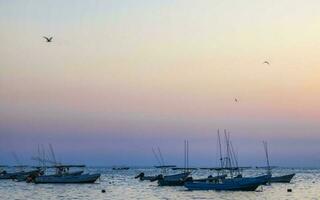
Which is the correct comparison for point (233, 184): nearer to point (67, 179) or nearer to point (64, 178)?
point (67, 179)

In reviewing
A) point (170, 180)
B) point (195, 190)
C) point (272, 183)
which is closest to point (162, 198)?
point (195, 190)

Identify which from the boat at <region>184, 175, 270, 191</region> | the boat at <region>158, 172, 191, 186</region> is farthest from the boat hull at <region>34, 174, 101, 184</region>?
the boat at <region>184, 175, 270, 191</region>

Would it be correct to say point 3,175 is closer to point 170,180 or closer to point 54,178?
point 54,178

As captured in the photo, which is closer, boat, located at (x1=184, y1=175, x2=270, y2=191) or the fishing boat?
boat, located at (x1=184, y1=175, x2=270, y2=191)

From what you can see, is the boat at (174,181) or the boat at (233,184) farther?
the boat at (174,181)

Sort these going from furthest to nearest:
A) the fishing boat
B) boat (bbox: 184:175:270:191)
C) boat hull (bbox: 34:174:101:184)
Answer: the fishing boat, boat hull (bbox: 34:174:101:184), boat (bbox: 184:175:270:191)

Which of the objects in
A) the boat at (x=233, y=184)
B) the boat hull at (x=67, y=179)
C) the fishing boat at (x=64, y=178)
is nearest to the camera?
the boat at (x=233, y=184)

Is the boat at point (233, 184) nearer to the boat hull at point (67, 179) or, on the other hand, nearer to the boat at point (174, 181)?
the boat at point (174, 181)

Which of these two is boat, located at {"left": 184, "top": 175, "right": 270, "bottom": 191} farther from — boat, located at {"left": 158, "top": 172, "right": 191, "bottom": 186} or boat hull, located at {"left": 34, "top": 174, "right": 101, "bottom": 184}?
boat hull, located at {"left": 34, "top": 174, "right": 101, "bottom": 184}

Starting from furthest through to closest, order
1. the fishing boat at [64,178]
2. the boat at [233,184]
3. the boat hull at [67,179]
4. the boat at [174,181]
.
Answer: the fishing boat at [64,178] → the boat hull at [67,179] → the boat at [174,181] → the boat at [233,184]

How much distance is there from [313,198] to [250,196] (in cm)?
761

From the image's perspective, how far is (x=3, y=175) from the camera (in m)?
142

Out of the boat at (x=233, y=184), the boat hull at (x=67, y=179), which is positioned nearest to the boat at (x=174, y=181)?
the boat hull at (x=67, y=179)

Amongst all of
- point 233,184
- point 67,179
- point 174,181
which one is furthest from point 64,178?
point 233,184
